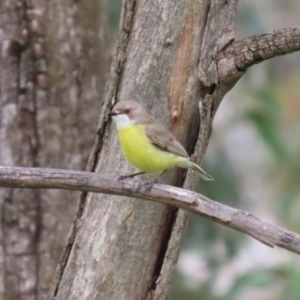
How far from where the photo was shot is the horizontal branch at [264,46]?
2.73m


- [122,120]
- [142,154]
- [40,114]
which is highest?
[122,120]

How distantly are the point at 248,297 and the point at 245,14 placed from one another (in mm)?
6100

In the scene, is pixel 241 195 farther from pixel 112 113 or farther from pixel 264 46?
pixel 264 46

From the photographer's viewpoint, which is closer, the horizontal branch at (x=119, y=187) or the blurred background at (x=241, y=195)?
the horizontal branch at (x=119, y=187)

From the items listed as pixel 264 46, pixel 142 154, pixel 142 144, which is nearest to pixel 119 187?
pixel 142 154

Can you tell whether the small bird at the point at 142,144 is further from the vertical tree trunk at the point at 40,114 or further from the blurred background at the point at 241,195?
the blurred background at the point at 241,195

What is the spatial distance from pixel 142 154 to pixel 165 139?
0.38ft

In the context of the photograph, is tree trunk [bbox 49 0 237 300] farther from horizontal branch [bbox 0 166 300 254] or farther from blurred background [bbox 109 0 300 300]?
blurred background [bbox 109 0 300 300]

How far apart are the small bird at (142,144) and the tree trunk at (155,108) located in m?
0.06

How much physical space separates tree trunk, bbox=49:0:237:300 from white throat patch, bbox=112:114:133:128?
100 millimetres

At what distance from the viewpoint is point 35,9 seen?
4.04 m

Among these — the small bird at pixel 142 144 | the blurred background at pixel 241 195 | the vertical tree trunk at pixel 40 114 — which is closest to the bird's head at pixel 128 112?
the small bird at pixel 142 144

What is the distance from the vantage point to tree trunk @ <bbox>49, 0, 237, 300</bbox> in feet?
9.97

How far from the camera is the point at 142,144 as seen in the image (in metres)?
3.16
